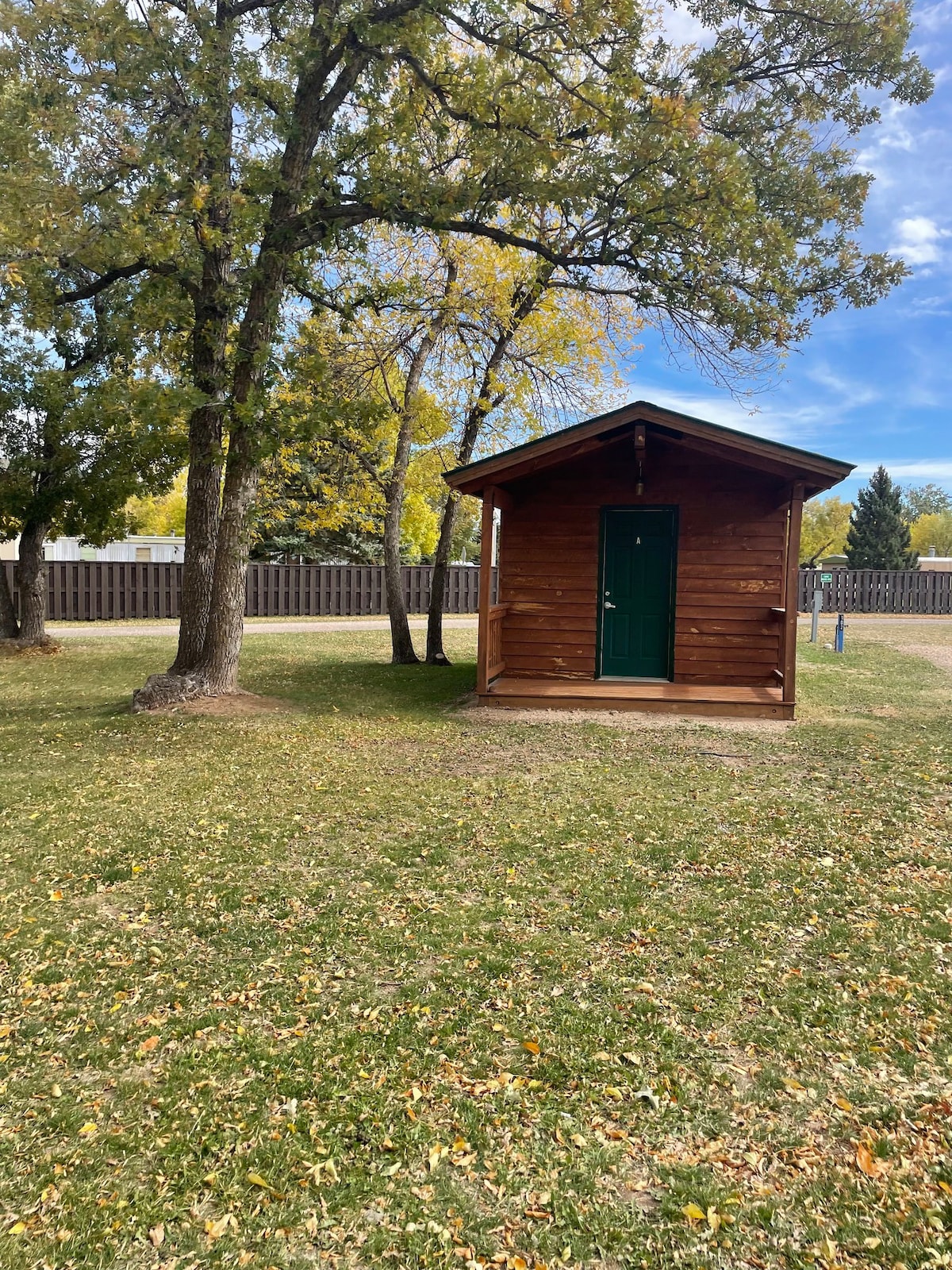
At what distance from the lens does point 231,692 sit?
9.66m

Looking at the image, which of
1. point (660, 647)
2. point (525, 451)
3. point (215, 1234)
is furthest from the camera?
point (660, 647)

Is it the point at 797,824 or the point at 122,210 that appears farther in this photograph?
the point at 122,210

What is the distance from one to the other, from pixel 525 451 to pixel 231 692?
452 centimetres

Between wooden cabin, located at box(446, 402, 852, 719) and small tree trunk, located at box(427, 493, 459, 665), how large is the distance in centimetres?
290

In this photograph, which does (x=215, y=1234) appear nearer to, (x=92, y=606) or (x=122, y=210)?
(x=122, y=210)

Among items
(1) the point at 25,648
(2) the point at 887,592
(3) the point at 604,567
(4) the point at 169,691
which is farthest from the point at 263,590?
(2) the point at 887,592

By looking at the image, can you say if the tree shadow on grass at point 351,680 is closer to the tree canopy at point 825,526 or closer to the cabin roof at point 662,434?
the cabin roof at point 662,434

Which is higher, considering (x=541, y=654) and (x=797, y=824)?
(x=541, y=654)

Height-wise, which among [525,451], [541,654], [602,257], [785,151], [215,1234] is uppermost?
[785,151]

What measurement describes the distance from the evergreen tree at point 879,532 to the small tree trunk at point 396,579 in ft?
108

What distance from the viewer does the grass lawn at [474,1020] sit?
211 cm

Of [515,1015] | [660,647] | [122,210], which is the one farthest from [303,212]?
[515,1015]

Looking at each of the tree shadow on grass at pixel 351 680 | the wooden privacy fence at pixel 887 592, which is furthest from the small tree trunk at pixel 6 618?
the wooden privacy fence at pixel 887 592

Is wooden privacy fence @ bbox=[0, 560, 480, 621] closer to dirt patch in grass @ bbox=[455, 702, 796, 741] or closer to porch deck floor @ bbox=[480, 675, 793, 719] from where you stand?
porch deck floor @ bbox=[480, 675, 793, 719]
